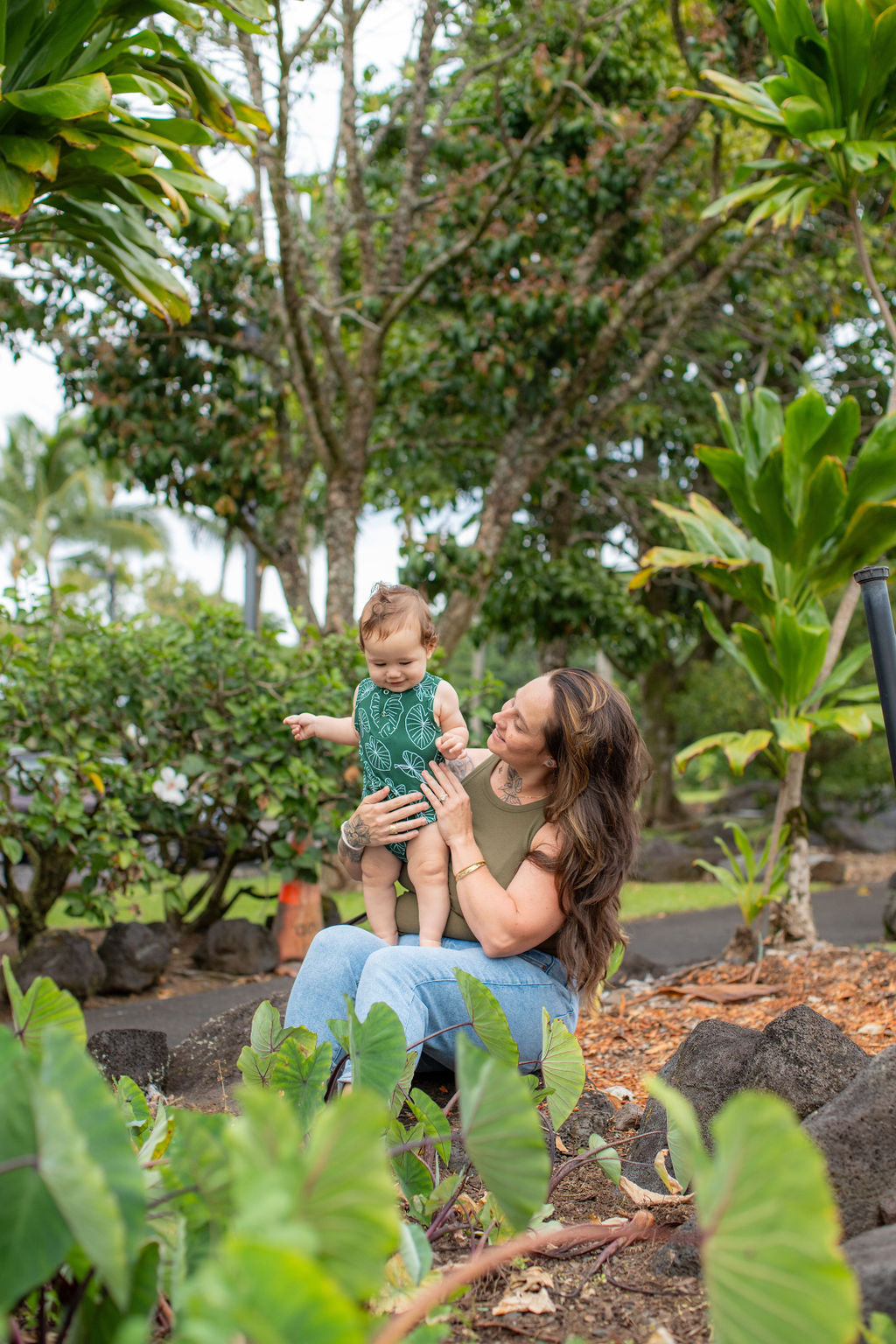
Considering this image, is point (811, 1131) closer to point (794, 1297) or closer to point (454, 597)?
point (794, 1297)

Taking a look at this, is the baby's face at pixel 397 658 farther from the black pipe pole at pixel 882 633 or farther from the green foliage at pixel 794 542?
the green foliage at pixel 794 542

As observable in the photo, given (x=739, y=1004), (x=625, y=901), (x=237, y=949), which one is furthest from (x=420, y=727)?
(x=625, y=901)

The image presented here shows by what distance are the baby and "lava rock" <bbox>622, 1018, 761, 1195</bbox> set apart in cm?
68

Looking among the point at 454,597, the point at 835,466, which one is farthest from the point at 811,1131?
the point at 454,597

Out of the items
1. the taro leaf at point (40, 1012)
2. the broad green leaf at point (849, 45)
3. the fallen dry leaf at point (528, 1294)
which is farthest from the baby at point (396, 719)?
the broad green leaf at point (849, 45)

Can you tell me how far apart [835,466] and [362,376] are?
170 inches

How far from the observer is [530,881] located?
2.12 metres

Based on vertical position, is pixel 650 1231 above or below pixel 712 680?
below

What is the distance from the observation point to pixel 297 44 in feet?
18.1

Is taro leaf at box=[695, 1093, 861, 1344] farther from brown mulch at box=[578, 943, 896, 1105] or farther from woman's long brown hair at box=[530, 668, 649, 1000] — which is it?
brown mulch at box=[578, 943, 896, 1105]

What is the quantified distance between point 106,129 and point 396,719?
80.7 inches

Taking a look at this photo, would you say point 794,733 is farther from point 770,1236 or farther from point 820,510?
point 770,1236

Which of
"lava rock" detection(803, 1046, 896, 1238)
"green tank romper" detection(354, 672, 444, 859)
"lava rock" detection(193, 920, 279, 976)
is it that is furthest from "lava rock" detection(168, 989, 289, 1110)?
"lava rock" detection(193, 920, 279, 976)

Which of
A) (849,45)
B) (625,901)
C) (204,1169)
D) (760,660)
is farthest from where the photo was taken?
(625,901)
